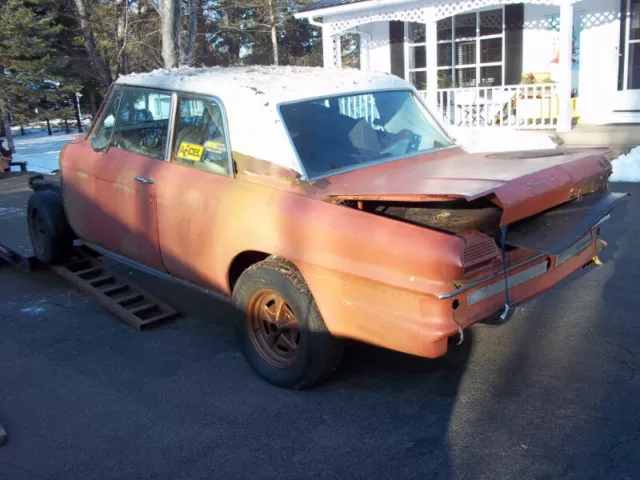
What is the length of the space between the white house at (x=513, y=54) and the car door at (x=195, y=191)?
9.44 metres

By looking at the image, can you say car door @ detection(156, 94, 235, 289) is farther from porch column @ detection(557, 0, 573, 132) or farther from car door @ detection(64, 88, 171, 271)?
porch column @ detection(557, 0, 573, 132)

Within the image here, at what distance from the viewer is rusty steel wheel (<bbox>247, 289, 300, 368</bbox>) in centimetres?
372

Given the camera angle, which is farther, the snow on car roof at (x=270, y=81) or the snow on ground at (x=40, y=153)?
the snow on ground at (x=40, y=153)

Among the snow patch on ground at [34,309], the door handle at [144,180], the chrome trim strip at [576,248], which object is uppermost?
the door handle at [144,180]

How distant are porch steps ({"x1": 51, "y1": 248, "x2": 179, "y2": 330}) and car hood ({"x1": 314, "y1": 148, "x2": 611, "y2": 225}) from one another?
2.11 metres

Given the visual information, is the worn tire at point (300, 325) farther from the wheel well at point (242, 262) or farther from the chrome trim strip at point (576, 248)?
the chrome trim strip at point (576, 248)

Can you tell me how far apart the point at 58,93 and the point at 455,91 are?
14.8 metres

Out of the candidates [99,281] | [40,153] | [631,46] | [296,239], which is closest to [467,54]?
[631,46]

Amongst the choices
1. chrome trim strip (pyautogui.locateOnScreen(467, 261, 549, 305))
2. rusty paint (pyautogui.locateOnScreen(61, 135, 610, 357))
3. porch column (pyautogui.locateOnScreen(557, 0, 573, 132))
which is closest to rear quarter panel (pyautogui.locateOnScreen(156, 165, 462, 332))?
rusty paint (pyautogui.locateOnScreen(61, 135, 610, 357))

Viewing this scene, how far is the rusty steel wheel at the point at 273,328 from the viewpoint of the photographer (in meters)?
3.72

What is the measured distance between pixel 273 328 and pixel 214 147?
127 cm

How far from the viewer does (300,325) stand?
3.50m

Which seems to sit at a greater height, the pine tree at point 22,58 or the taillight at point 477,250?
the pine tree at point 22,58

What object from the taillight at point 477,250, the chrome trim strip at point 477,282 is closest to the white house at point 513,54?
the chrome trim strip at point 477,282
